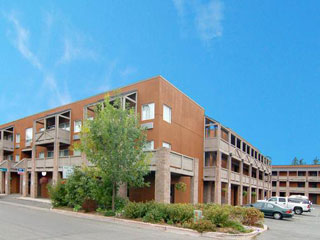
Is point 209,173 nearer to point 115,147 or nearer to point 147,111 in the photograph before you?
point 147,111

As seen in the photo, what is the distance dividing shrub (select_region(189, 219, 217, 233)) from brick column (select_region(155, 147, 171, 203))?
247 inches

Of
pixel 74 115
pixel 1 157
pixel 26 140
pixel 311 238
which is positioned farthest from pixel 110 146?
pixel 1 157

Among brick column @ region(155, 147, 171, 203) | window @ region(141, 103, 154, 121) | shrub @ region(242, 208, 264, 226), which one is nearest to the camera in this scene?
shrub @ region(242, 208, 264, 226)

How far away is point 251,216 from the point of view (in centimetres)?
1633

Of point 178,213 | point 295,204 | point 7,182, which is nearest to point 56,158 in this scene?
point 7,182

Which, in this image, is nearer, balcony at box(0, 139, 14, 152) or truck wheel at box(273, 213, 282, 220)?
truck wheel at box(273, 213, 282, 220)

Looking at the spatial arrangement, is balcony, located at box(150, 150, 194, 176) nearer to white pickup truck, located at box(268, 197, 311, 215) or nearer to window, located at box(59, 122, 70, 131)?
window, located at box(59, 122, 70, 131)

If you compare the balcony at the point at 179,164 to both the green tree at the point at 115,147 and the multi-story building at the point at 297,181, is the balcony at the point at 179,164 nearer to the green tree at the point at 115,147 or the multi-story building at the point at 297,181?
the green tree at the point at 115,147

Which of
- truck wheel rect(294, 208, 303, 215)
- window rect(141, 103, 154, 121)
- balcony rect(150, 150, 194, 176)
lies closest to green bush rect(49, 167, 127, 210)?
balcony rect(150, 150, 194, 176)

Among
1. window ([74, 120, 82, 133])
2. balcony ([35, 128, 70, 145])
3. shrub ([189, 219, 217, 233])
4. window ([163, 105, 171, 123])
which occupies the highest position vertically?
window ([163, 105, 171, 123])

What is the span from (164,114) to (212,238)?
1232cm

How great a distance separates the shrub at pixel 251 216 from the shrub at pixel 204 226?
137 inches

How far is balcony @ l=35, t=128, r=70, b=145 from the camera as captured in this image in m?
29.6

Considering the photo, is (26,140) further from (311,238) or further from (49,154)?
(311,238)
